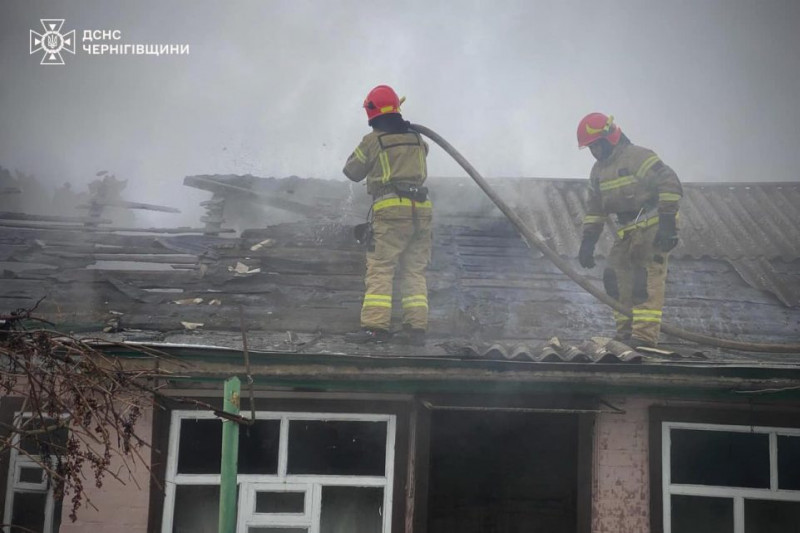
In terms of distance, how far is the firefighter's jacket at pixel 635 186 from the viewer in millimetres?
5539

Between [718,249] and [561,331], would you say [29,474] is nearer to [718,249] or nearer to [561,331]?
[561,331]

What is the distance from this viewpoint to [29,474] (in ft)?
16.2

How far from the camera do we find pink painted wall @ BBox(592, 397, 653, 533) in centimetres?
503

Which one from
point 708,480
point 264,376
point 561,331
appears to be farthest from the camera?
point 561,331

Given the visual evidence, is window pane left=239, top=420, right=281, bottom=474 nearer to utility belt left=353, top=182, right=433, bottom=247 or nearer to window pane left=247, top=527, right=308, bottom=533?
window pane left=247, top=527, right=308, bottom=533

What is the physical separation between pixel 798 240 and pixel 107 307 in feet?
25.0

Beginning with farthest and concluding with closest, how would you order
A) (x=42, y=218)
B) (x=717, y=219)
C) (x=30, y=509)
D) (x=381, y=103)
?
(x=717, y=219) → (x=42, y=218) → (x=381, y=103) → (x=30, y=509)

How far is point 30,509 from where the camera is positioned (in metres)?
4.91

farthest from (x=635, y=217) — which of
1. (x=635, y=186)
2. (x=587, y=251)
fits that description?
(x=587, y=251)

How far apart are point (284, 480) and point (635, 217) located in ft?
12.3

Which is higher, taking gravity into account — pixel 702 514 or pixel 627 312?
pixel 627 312

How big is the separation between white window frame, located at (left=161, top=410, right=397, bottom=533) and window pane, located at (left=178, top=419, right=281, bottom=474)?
4 cm

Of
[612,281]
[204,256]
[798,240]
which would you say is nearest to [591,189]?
[612,281]

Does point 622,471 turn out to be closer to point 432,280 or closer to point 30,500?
point 432,280
